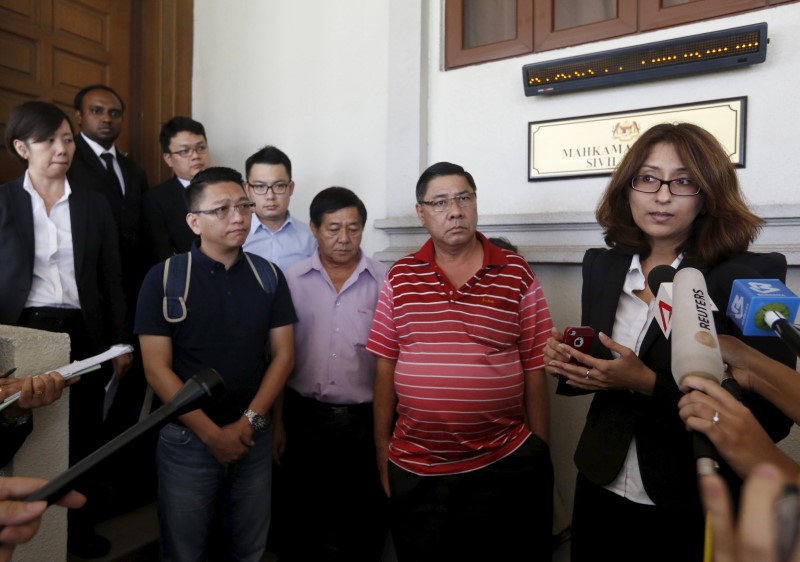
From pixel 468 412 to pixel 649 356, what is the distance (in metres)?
0.63

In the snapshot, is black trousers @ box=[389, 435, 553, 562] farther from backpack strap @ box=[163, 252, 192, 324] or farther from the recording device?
the recording device

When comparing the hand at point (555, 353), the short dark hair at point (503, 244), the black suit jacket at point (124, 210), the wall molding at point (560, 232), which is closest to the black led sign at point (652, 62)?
the wall molding at point (560, 232)

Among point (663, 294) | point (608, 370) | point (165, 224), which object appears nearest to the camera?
point (663, 294)

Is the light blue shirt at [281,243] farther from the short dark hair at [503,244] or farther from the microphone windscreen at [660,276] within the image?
the microphone windscreen at [660,276]

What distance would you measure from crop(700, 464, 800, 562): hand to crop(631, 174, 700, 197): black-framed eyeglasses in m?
1.06

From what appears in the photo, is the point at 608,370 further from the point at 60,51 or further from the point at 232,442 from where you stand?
the point at 60,51

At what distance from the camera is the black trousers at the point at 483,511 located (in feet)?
6.26

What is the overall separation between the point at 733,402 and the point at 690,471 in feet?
1.95

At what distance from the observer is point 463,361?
189 cm

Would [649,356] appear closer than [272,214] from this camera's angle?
Yes

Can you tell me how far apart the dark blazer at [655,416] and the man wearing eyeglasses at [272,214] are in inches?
66.8

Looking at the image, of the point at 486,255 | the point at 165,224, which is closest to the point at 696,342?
the point at 486,255

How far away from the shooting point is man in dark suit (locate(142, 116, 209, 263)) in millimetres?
3090

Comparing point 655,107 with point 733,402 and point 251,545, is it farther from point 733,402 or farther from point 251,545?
point 251,545
